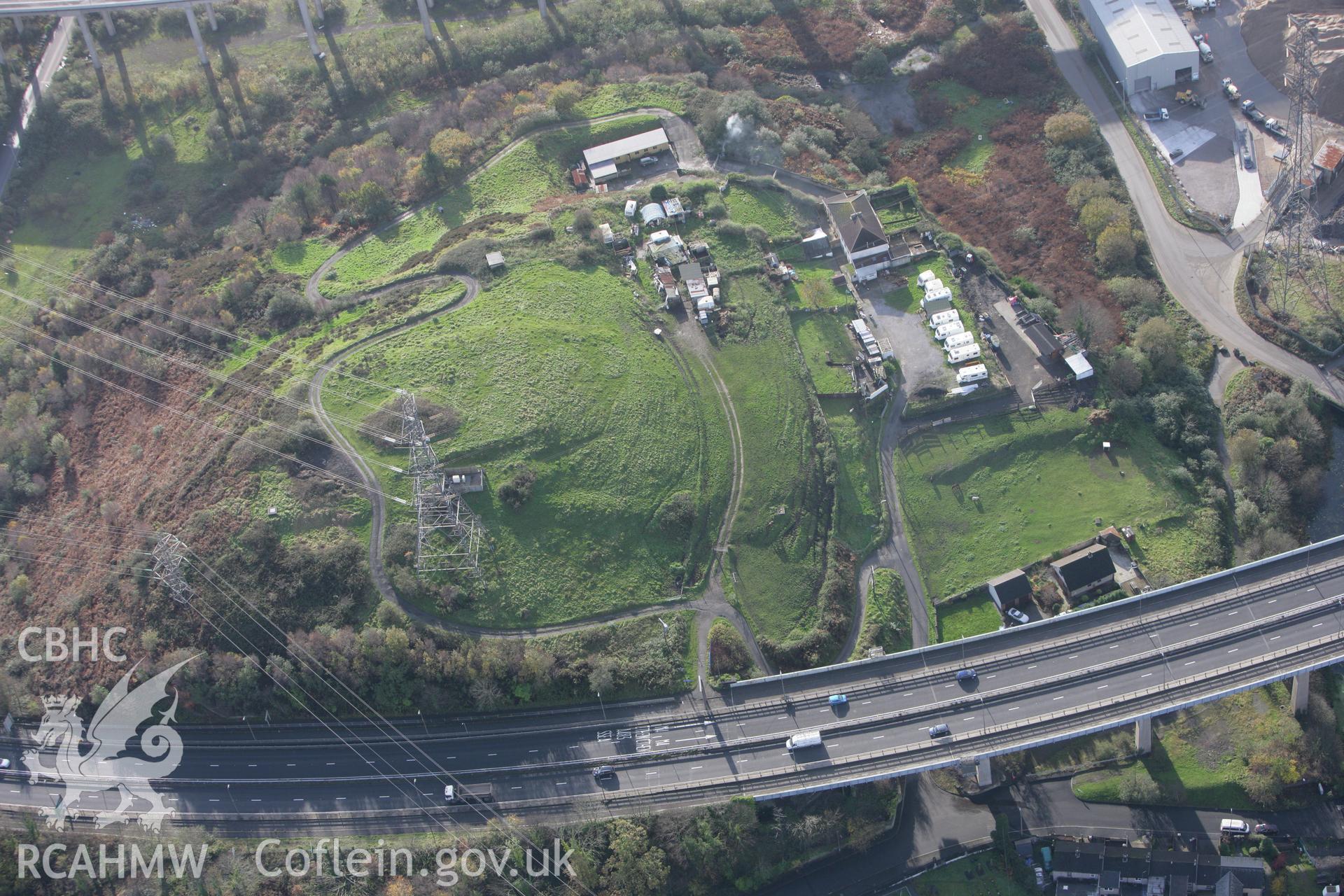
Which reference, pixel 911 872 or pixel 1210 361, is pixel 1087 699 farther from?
pixel 1210 361

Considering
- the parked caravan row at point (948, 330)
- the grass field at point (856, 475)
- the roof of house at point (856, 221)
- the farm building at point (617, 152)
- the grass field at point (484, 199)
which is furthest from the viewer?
the farm building at point (617, 152)

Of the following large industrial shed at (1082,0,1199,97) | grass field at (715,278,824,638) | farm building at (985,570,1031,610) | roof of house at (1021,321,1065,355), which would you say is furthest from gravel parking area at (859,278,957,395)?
large industrial shed at (1082,0,1199,97)

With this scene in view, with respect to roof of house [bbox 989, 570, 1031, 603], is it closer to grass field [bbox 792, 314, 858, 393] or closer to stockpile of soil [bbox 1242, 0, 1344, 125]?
grass field [bbox 792, 314, 858, 393]

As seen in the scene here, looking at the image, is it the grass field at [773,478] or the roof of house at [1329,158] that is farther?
the roof of house at [1329,158]

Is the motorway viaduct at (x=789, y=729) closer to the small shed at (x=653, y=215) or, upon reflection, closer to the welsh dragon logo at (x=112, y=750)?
the welsh dragon logo at (x=112, y=750)

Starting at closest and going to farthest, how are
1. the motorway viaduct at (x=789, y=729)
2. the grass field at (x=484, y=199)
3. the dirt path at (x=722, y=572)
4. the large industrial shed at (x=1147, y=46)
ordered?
the motorway viaduct at (x=789, y=729)
the dirt path at (x=722, y=572)
the grass field at (x=484, y=199)
the large industrial shed at (x=1147, y=46)

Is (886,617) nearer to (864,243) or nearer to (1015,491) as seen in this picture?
(1015,491)

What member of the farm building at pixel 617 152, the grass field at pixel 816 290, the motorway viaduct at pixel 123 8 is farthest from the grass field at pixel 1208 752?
the motorway viaduct at pixel 123 8
